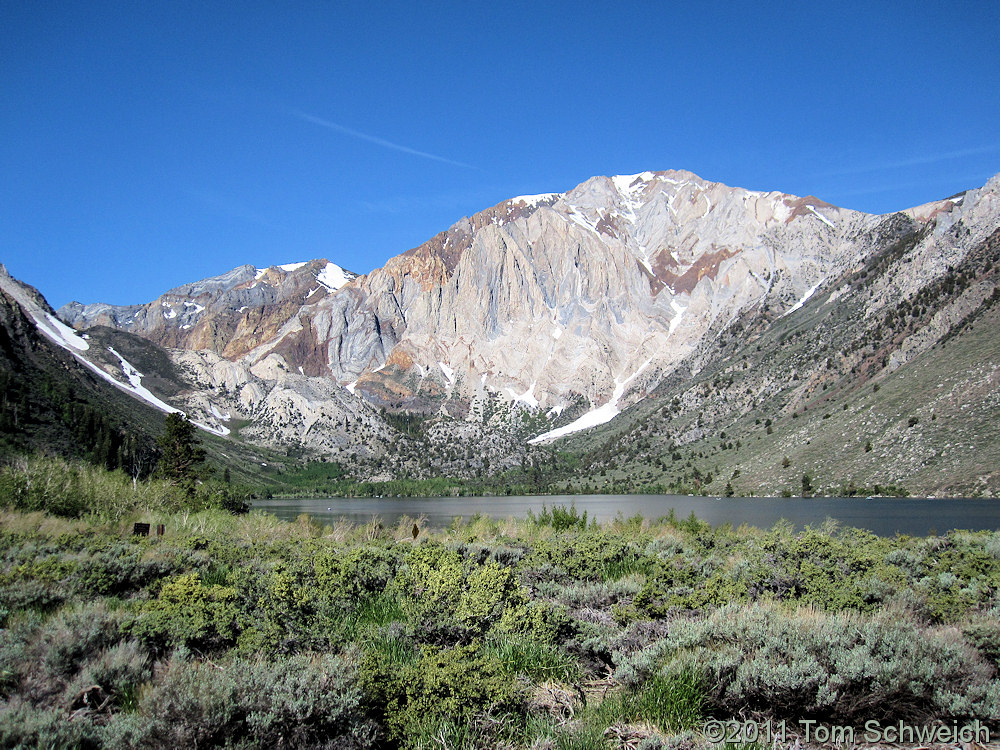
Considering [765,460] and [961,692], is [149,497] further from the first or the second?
[765,460]

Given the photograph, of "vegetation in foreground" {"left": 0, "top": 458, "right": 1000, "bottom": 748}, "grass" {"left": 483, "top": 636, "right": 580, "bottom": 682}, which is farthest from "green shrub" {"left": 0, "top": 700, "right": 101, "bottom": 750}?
"grass" {"left": 483, "top": 636, "right": 580, "bottom": 682}

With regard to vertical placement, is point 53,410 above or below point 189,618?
above

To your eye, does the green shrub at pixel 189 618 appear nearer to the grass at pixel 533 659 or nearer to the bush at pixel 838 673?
the grass at pixel 533 659

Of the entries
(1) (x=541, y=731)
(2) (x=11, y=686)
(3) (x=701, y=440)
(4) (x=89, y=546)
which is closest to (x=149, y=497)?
(4) (x=89, y=546)

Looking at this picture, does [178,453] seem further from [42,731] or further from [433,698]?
[433,698]

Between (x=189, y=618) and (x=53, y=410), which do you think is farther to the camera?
(x=53, y=410)

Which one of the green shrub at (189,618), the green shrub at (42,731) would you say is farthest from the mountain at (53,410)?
the green shrub at (42,731)

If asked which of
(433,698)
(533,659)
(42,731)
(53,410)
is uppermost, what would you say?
(53,410)

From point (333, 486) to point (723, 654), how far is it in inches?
7862

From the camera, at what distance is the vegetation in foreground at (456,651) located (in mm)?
4293

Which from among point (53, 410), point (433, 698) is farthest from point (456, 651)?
point (53, 410)

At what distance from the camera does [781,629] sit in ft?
18.6

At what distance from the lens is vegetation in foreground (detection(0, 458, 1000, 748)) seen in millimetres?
4293

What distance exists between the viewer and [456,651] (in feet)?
17.3
